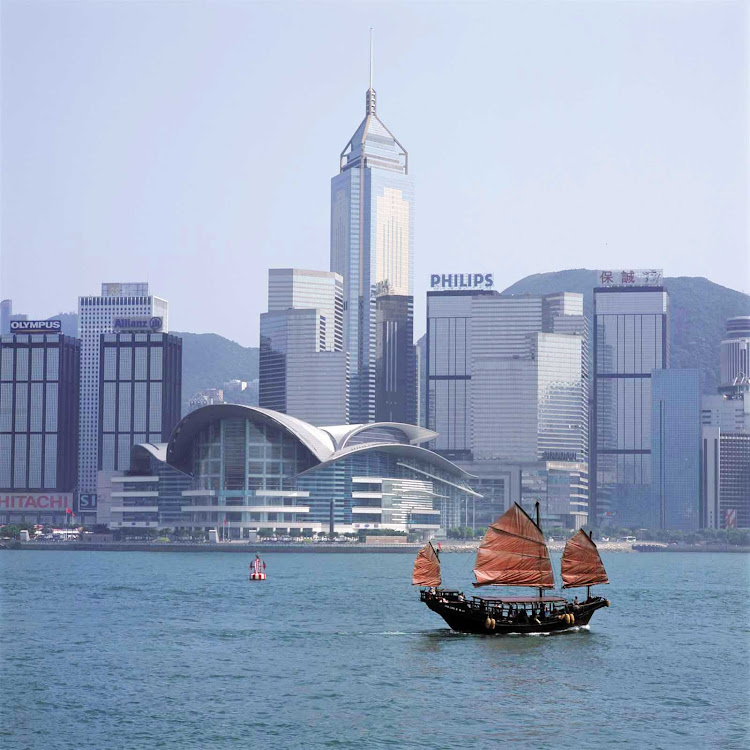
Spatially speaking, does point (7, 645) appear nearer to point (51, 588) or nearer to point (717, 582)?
point (51, 588)

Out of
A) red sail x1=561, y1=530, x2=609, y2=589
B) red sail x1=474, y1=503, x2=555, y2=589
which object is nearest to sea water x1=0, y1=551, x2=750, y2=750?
red sail x1=561, y1=530, x2=609, y2=589

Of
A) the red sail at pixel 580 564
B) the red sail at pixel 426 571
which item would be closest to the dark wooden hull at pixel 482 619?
the red sail at pixel 426 571

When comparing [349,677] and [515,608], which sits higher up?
[515,608]

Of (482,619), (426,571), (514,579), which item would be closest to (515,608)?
(482,619)

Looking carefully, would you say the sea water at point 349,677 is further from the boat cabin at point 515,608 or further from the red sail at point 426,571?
the red sail at point 426,571

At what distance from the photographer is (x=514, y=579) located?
90.3 m

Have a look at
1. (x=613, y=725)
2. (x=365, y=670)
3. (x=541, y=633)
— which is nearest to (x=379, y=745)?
(x=613, y=725)

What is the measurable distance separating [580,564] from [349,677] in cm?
2738

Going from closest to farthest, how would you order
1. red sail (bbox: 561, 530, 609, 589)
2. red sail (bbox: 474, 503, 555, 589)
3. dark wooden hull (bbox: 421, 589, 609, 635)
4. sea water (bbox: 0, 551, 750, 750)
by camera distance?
sea water (bbox: 0, 551, 750, 750) < dark wooden hull (bbox: 421, 589, 609, 635) < red sail (bbox: 474, 503, 555, 589) < red sail (bbox: 561, 530, 609, 589)

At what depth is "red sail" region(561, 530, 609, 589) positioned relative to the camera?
92.8m

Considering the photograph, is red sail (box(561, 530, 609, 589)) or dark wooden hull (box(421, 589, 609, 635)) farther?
red sail (box(561, 530, 609, 589))

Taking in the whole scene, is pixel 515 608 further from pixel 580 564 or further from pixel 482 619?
pixel 580 564

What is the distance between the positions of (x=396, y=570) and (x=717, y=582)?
134 feet

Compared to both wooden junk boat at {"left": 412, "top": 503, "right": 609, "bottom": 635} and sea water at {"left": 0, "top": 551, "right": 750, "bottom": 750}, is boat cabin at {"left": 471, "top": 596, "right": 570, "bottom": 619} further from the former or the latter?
sea water at {"left": 0, "top": 551, "right": 750, "bottom": 750}
